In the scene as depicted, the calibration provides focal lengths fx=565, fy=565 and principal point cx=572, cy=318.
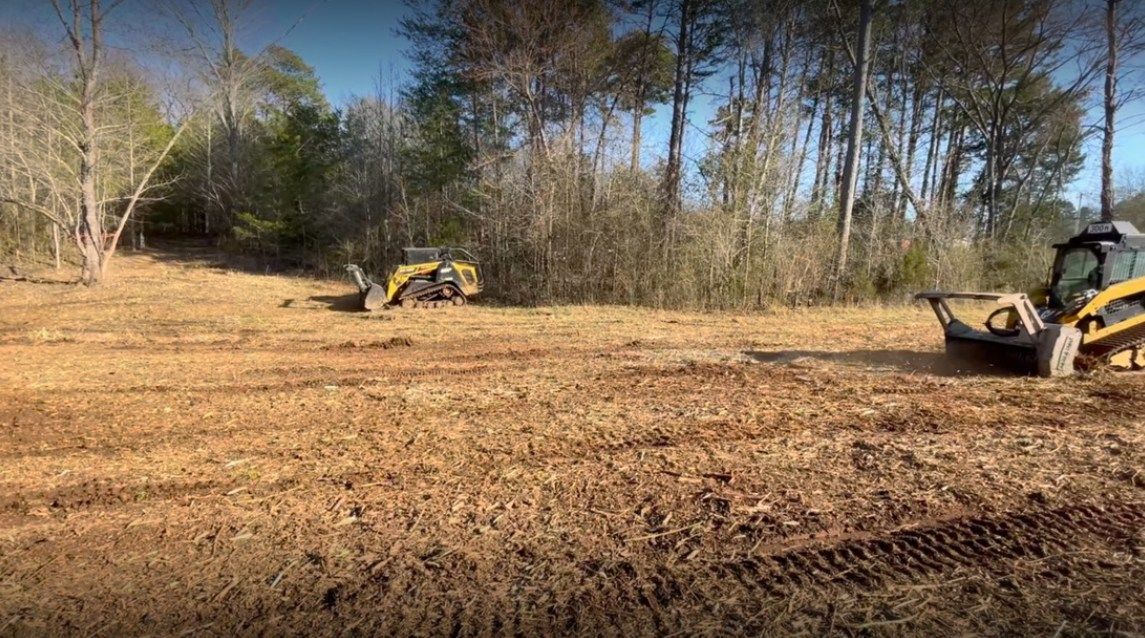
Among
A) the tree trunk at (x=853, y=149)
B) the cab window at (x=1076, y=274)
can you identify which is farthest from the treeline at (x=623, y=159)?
the cab window at (x=1076, y=274)

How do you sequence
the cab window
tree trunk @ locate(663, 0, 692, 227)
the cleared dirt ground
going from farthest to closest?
tree trunk @ locate(663, 0, 692, 227)
the cab window
the cleared dirt ground

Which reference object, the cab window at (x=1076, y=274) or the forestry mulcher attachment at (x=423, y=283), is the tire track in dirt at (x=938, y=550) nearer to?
the cab window at (x=1076, y=274)

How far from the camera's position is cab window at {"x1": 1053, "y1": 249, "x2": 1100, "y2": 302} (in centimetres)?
727

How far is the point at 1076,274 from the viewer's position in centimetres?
754

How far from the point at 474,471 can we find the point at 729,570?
1.81 meters

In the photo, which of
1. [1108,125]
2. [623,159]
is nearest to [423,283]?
[623,159]

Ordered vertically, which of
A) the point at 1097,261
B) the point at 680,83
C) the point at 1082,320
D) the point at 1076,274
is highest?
the point at 680,83

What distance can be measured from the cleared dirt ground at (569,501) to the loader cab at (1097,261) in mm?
1585

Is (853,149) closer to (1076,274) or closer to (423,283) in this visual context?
(1076,274)

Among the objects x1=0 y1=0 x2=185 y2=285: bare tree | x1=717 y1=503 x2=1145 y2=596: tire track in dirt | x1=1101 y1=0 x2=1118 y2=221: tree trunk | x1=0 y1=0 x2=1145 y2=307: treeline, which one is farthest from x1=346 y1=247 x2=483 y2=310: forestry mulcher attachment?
x1=1101 y1=0 x2=1118 y2=221: tree trunk

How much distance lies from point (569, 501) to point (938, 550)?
1.90 m

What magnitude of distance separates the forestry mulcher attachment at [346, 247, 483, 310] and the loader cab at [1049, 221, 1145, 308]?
38.8 ft

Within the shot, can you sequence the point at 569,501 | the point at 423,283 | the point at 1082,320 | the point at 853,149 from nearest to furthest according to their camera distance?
1. the point at 569,501
2. the point at 1082,320
3. the point at 423,283
4. the point at 853,149

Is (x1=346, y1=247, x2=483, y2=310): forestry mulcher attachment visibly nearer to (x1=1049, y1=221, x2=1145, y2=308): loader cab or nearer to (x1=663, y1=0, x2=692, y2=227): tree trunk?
(x1=663, y1=0, x2=692, y2=227): tree trunk
